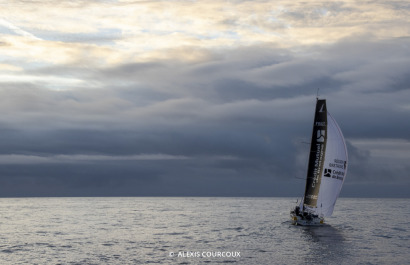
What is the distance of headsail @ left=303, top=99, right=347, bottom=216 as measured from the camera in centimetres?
7431

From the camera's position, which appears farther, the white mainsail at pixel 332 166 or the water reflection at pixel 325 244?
the white mainsail at pixel 332 166

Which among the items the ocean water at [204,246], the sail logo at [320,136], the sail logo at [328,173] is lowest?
the ocean water at [204,246]

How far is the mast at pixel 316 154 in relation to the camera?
75812mm

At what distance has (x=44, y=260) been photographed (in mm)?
53719

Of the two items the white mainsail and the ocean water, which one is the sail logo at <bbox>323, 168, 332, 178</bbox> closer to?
the white mainsail

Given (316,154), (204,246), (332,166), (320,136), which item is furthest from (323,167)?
(204,246)

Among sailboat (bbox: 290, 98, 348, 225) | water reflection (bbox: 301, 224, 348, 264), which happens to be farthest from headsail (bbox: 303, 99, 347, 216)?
water reflection (bbox: 301, 224, 348, 264)

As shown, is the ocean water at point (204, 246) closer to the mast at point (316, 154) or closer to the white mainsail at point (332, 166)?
the white mainsail at point (332, 166)

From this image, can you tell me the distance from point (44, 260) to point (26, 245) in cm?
1495

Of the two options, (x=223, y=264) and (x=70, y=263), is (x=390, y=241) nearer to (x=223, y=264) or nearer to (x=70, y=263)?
(x=223, y=264)

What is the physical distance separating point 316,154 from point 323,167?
2.39 metres

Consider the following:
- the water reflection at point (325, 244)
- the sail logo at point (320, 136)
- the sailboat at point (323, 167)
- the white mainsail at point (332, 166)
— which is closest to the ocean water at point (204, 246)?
the water reflection at point (325, 244)

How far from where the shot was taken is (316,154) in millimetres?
76750

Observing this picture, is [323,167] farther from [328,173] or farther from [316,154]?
[316,154]
